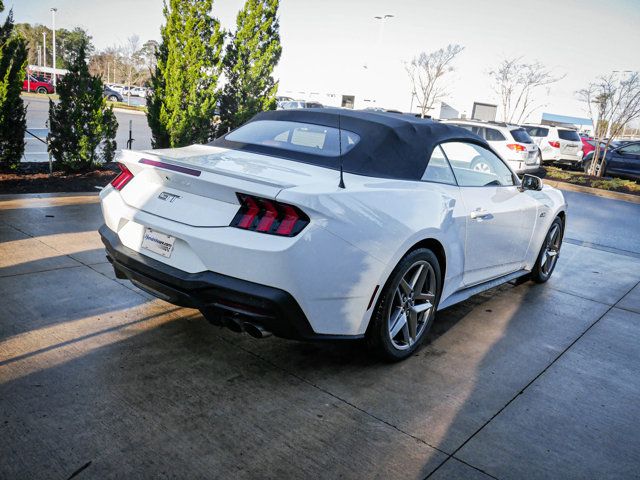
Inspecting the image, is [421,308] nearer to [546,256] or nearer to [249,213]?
[249,213]

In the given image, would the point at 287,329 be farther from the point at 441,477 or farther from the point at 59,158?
the point at 59,158

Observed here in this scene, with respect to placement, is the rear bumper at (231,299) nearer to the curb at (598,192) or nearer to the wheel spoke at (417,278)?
the wheel spoke at (417,278)

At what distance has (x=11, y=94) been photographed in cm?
802

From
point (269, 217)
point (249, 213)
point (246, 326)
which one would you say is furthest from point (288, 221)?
point (246, 326)

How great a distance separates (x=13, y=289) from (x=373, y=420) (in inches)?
114

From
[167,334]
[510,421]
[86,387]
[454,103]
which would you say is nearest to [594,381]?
[510,421]

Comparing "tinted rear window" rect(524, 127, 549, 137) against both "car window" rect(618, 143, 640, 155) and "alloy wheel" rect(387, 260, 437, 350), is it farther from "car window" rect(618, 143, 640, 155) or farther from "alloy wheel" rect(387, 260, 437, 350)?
"alloy wheel" rect(387, 260, 437, 350)

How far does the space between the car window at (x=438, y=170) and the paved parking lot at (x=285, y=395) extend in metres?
1.19

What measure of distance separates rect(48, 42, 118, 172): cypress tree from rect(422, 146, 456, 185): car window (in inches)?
264

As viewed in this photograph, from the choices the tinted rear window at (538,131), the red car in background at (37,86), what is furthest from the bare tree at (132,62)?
the tinted rear window at (538,131)

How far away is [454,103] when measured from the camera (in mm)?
53562

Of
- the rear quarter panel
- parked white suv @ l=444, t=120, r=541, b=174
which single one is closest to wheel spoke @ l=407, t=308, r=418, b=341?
the rear quarter panel

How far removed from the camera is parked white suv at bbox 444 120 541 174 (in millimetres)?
14953

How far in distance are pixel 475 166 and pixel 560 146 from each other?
→ 18.8 meters
